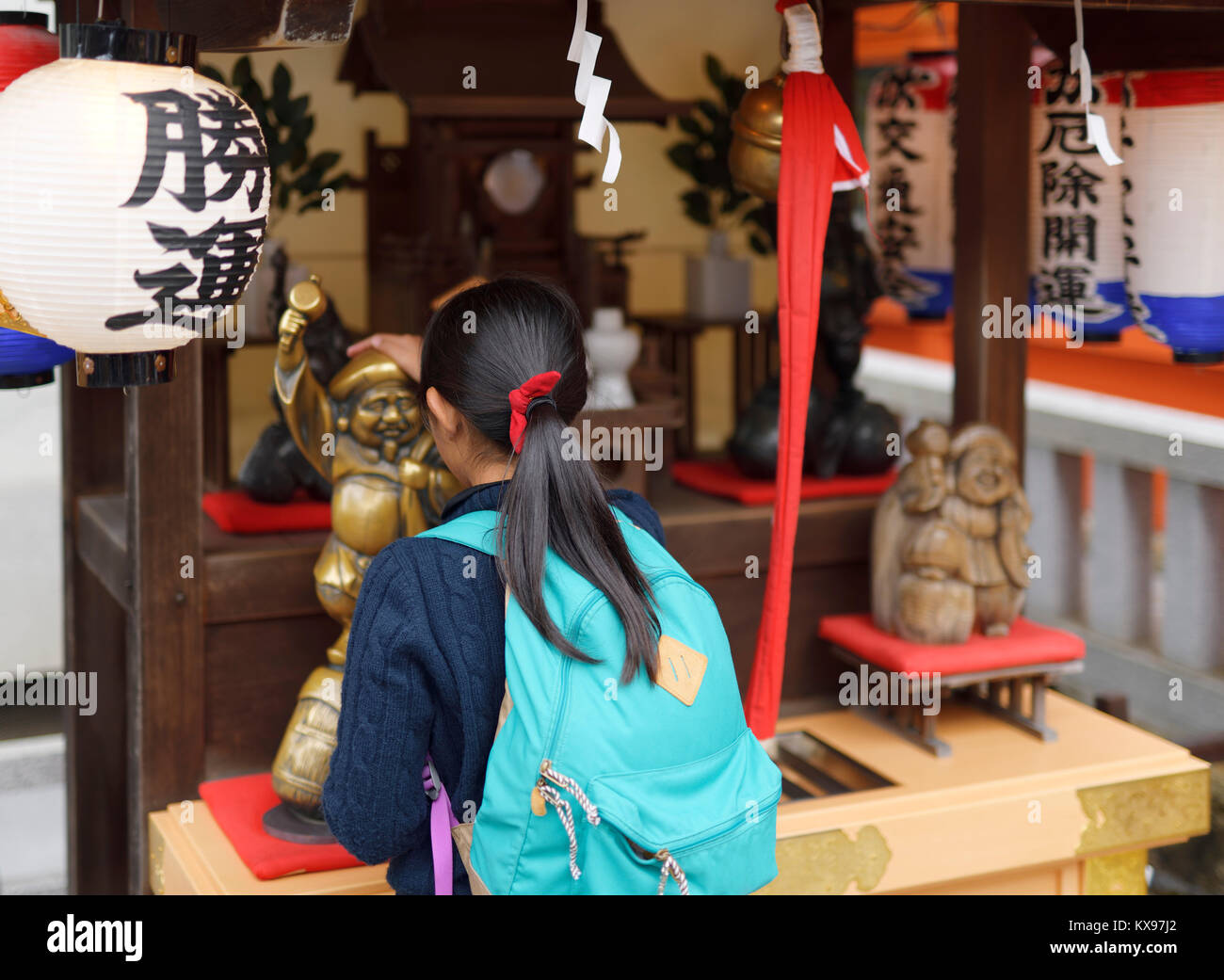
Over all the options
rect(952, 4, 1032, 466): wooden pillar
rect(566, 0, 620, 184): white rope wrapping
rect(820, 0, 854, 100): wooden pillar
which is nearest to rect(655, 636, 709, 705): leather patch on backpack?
rect(566, 0, 620, 184): white rope wrapping

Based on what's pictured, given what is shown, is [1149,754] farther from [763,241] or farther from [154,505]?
[154,505]

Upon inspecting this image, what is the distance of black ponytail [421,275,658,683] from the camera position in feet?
5.23

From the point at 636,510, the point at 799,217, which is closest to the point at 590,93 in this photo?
the point at 799,217

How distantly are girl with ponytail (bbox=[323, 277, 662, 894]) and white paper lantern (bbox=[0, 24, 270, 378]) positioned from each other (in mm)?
309

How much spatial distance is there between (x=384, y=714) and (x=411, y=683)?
0.15 ft

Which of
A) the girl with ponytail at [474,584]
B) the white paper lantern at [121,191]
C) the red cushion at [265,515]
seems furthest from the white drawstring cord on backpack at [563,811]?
the red cushion at [265,515]

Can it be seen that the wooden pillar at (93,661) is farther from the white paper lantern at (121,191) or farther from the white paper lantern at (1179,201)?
the white paper lantern at (1179,201)

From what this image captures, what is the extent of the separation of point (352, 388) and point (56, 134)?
2.97ft

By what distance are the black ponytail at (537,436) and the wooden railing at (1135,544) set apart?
3.24 meters

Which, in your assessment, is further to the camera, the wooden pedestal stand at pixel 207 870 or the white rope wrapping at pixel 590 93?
the wooden pedestal stand at pixel 207 870

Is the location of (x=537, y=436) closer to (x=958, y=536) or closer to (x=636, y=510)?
(x=636, y=510)

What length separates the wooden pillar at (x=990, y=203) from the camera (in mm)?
3094

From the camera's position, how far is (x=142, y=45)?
5.56ft
